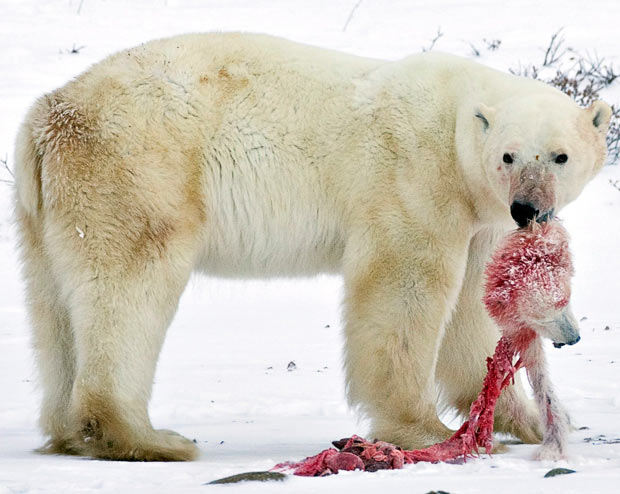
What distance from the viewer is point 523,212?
12.3 ft

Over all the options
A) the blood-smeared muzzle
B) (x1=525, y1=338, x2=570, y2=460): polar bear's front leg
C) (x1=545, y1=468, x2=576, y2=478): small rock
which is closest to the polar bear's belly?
the blood-smeared muzzle

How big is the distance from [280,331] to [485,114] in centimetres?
325

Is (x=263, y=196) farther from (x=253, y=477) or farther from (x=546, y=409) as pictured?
(x=253, y=477)

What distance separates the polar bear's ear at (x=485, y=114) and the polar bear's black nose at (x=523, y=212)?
490 mm

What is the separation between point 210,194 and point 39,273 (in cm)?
77

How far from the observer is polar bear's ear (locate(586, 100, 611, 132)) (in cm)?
411

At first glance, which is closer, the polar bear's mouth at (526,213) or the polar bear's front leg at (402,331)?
the polar bear's mouth at (526,213)

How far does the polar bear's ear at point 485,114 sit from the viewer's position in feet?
13.5

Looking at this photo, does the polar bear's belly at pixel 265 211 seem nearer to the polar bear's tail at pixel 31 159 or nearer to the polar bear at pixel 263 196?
the polar bear at pixel 263 196

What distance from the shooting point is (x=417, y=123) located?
442cm

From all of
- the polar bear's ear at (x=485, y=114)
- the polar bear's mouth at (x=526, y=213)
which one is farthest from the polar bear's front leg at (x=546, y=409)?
the polar bear's ear at (x=485, y=114)

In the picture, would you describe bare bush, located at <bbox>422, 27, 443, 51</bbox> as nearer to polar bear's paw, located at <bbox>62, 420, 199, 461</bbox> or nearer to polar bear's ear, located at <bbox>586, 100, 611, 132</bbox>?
polar bear's ear, located at <bbox>586, 100, 611, 132</bbox>

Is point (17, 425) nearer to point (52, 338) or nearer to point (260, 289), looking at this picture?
point (52, 338)

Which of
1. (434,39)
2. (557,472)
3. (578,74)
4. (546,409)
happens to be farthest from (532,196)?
(434,39)
